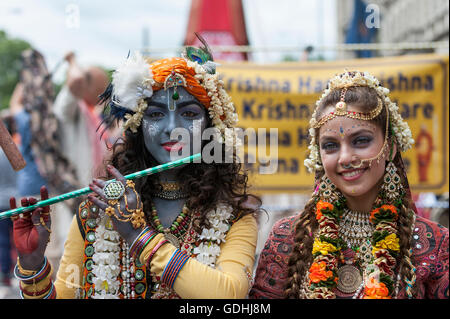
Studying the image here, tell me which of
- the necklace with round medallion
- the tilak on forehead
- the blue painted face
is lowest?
the necklace with round medallion

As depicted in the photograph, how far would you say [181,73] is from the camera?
2.57 meters

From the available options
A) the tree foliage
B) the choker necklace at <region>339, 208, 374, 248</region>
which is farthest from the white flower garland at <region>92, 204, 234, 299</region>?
the tree foliage

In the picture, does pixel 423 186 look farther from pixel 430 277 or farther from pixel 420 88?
pixel 430 277

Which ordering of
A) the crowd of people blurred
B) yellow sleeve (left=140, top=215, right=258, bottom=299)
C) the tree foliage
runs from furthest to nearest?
1. the tree foliage
2. the crowd of people blurred
3. yellow sleeve (left=140, top=215, right=258, bottom=299)

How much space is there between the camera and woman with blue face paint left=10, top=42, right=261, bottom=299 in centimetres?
244

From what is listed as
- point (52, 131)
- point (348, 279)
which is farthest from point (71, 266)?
point (52, 131)

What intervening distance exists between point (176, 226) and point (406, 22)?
1501 cm

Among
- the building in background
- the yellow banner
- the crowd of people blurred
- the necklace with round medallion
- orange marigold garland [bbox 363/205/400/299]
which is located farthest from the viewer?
the building in background

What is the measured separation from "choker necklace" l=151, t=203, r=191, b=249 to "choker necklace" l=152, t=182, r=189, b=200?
0.24 feet

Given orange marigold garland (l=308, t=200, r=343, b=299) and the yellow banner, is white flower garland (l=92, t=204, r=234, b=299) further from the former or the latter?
the yellow banner

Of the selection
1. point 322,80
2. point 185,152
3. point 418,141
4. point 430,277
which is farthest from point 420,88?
point 185,152

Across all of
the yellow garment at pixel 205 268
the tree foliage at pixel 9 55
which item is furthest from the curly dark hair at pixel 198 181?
the tree foliage at pixel 9 55

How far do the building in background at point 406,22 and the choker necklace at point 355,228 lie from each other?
6956mm

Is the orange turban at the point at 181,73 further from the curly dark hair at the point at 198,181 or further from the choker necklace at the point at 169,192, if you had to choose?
the choker necklace at the point at 169,192
